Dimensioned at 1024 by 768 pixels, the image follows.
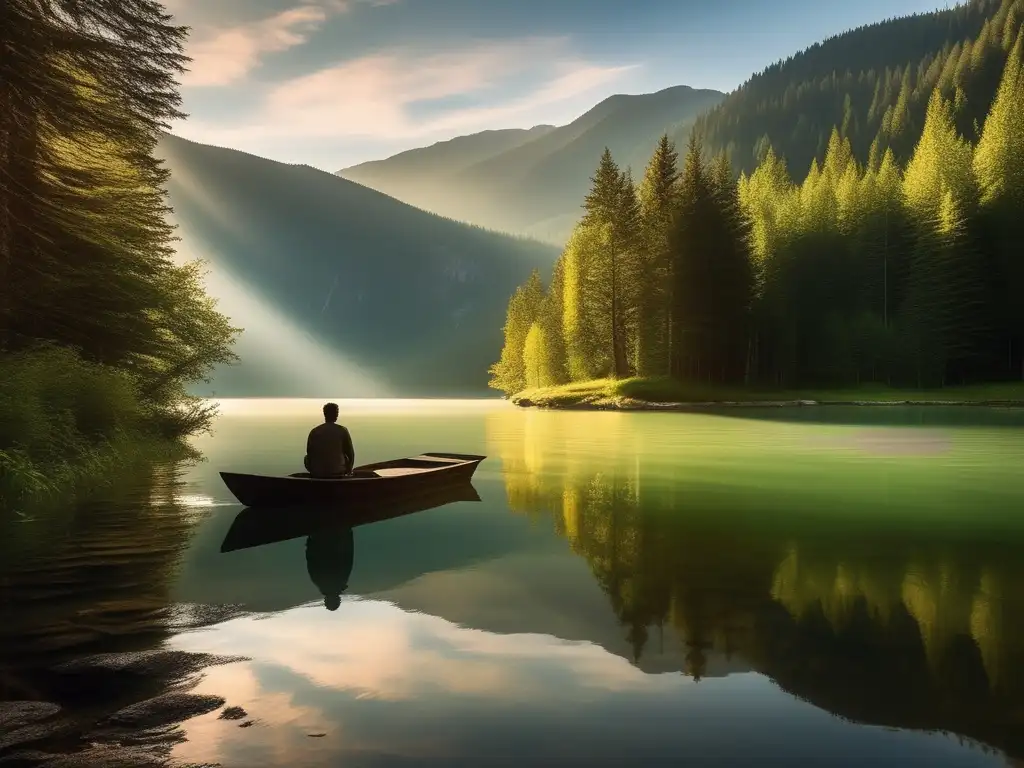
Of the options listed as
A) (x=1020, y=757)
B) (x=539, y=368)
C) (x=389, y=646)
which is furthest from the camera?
(x=539, y=368)

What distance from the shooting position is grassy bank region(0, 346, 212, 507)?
17531 mm

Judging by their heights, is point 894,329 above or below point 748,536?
above

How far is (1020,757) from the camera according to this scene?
5613mm

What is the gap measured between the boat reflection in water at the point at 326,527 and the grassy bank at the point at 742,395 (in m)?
46.7

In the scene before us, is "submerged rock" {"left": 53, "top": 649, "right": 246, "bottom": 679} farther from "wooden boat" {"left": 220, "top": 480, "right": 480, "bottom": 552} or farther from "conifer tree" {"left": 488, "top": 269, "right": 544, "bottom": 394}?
"conifer tree" {"left": 488, "top": 269, "right": 544, "bottom": 394}

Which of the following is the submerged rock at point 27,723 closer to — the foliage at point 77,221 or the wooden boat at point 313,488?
the wooden boat at point 313,488

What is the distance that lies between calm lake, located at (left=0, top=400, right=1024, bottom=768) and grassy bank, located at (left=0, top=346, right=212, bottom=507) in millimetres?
1735

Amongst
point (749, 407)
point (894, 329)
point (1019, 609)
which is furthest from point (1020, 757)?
point (894, 329)

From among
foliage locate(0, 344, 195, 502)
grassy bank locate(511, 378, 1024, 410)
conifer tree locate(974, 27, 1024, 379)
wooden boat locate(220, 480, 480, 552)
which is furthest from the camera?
conifer tree locate(974, 27, 1024, 379)

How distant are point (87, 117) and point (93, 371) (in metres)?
7.30

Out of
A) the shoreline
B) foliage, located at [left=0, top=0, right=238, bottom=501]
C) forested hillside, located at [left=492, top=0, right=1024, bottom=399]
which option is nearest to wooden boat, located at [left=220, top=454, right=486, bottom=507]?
foliage, located at [left=0, top=0, right=238, bottom=501]

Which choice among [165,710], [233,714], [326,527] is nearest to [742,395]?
[326,527]

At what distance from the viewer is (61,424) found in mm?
20406

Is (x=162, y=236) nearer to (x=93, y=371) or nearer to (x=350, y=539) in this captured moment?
(x=93, y=371)
